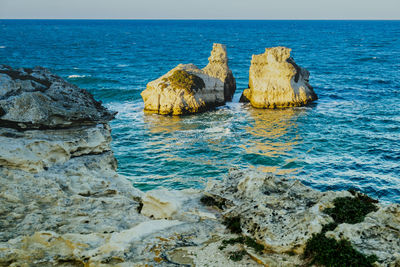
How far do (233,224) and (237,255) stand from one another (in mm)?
1899

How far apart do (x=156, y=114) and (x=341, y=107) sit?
958 inches

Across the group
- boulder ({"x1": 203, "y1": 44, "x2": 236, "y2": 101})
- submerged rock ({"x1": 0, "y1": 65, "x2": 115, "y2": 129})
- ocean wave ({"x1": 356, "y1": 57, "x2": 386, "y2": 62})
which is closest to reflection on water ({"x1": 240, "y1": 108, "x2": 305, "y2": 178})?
boulder ({"x1": 203, "y1": 44, "x2": 236, "y2": 101})

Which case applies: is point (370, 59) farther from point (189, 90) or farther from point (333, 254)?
point (333, 254)

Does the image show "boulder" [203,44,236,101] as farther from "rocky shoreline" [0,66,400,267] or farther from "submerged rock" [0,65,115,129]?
"rocky shoreline" [0,66,400,267]

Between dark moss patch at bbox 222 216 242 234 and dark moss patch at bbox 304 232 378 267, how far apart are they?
2.74 meters

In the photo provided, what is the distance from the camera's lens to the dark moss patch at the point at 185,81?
157 feet

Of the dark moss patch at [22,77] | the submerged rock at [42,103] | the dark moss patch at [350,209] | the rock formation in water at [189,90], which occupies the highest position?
the dark moss patch at [22,77]

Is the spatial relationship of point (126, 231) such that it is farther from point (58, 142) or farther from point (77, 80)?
point (77, 80)

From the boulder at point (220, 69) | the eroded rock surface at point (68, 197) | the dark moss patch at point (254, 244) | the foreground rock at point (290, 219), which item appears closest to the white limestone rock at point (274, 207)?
the foreground rock at point (290, 219)

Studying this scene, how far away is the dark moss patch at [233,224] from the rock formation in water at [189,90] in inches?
1312

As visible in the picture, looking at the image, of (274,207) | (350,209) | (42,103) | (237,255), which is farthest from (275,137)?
(237,255)

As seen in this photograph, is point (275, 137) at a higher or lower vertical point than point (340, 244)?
lower

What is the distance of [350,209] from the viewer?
12641 mm

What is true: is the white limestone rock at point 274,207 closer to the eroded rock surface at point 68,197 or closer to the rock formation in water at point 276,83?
the eroded rock surface at point 68,197
